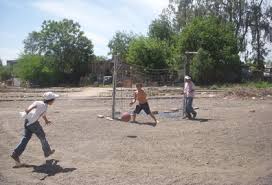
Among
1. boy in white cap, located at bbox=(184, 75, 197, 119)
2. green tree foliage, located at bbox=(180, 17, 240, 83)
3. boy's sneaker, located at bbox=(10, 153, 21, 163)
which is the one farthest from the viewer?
green tree foliage, located at bbox=(180, 17, 240, 83)

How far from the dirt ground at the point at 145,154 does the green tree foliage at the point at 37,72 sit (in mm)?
43884

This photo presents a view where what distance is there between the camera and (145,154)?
1112 centimetres

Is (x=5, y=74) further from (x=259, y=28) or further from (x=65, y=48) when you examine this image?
(x=259, y=28)

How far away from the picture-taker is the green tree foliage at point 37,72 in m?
60.0

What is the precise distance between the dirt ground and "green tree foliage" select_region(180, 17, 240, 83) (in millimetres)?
33102

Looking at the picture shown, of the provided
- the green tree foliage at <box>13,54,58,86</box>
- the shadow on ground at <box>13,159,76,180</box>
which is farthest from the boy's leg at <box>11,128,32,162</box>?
the green tree foliage at <box>13,54,58,86</box>

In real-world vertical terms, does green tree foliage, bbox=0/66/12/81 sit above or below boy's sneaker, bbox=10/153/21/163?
above

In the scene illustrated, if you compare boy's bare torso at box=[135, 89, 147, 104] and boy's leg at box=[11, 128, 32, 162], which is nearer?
boy's leg at box=[11, 128, 32, 162]

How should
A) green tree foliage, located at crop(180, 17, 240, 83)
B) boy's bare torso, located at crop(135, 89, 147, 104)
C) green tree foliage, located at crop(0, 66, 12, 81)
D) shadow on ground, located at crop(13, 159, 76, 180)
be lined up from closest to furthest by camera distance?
shadow on ground, located at crop(13, 159, 76, 180), boy's bare torso, located at crop(135, 89, 147, 104), green tree foliage, located at crop(180, 17, 240, 83), green tree foliage, located at crop(0, 66, 12, 81)

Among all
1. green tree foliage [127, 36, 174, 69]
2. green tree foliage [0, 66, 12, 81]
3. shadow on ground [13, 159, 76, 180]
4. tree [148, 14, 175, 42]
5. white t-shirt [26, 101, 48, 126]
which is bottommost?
shadow on ground [13, 159, 76, 180]

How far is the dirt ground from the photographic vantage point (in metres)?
9.07

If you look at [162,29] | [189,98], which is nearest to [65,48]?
[162,29]

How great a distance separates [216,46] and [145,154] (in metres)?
40.5

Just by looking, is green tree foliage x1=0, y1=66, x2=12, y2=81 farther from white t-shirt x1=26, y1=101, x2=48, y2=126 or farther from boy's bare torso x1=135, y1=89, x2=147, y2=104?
white t-shirt x1=26, y1=101, x2=48, y2=126
